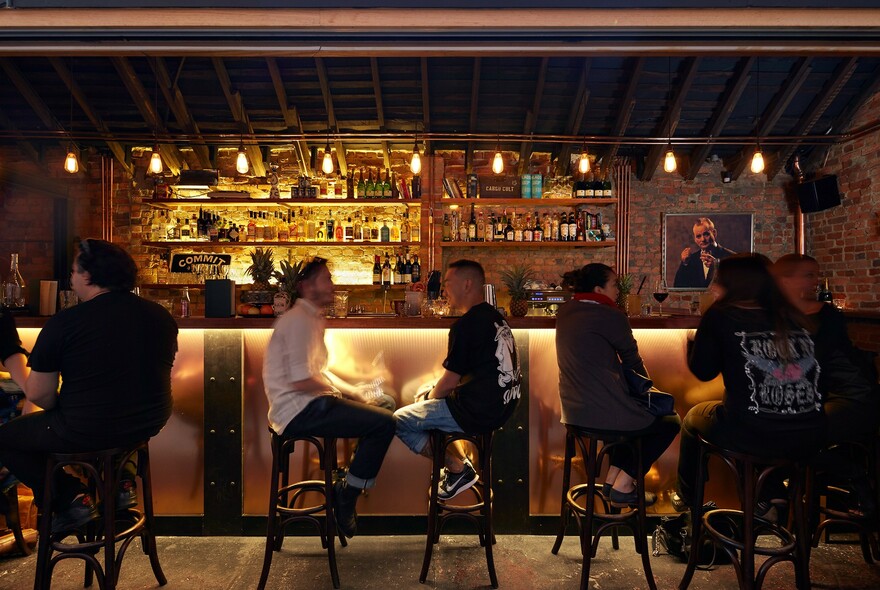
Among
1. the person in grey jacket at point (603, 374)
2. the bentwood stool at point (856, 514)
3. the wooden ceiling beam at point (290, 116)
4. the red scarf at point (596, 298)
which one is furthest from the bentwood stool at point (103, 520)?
the wooden ceiling beam at point (290, 116)

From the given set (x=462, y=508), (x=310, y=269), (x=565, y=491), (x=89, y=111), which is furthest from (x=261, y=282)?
(x=89, y=111)

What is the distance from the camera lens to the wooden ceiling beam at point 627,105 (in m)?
5.60

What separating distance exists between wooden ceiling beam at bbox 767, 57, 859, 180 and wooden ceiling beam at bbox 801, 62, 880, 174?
0.63 feet

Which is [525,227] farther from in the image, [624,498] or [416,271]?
[624,498]

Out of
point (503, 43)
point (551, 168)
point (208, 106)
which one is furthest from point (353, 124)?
point (503, 43)

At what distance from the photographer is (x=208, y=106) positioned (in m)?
6.33

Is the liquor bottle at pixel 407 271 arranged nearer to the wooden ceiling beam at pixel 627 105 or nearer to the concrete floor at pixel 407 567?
the wooden ceiling beam at pixel 627 105

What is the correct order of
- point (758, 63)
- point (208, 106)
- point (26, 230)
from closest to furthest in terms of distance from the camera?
point (758, 63)
point (208, 106)
point (26, 230)

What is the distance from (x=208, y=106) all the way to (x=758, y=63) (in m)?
5.70

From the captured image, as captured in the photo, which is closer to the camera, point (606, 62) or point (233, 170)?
point (606, 62)

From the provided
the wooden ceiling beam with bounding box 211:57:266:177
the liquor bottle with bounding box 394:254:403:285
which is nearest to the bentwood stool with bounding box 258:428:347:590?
the liquor bottle with bounding box 394:254:403:285

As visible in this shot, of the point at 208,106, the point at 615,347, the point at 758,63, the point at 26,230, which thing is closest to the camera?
the point at 615,347

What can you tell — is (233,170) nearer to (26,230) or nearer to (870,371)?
(26,230)

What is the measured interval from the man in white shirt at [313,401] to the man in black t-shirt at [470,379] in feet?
0.55
